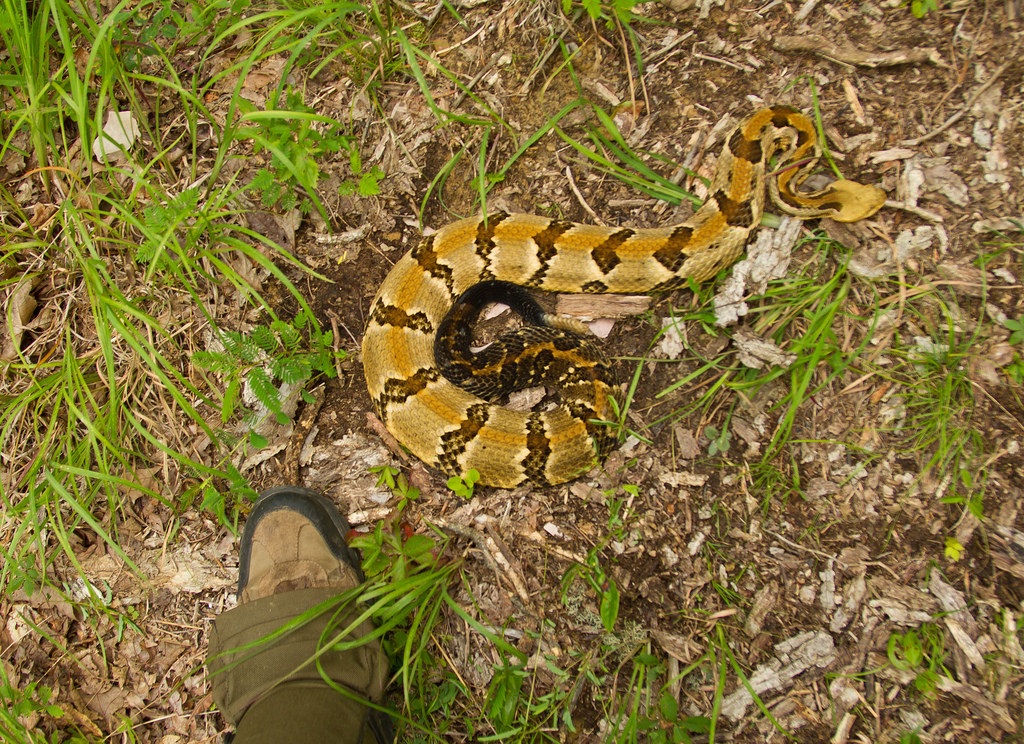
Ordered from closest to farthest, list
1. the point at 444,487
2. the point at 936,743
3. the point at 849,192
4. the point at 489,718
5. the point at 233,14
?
the point at 936,743 < the point at 489,718 < the point at 849,192 < the point at 444,487 < the point at 233,14

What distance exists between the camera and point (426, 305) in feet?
11.1

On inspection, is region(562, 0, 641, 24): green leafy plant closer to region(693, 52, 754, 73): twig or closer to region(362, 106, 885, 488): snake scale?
region(693, 52, 754, 73): twig

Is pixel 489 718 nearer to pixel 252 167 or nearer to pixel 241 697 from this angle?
pixel 241 697

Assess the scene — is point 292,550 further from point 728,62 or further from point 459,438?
point 728,62

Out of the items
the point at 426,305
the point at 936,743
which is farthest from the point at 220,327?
the point at 936,743

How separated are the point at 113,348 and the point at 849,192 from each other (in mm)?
3937

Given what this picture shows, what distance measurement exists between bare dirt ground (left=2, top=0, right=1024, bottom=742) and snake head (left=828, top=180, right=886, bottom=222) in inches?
4.3

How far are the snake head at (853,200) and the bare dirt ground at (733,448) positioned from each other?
0.36 feet

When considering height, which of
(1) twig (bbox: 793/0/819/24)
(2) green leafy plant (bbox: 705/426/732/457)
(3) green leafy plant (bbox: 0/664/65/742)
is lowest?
(3) green leafy plant (bbox: 0/664/65/742)

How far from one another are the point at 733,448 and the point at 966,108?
2120 millimetres

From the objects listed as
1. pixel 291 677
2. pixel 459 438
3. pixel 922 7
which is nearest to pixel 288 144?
pixel 459 438

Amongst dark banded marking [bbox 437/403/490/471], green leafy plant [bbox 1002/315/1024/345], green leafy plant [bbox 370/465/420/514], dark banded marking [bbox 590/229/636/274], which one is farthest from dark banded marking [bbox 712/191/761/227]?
green leafy plant [bbox 370/465/420/514]

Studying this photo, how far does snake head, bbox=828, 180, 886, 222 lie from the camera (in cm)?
305

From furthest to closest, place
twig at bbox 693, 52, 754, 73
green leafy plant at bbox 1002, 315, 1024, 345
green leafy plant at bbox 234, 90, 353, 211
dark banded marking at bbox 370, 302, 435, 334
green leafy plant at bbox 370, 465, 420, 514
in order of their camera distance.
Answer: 1. twig at bbox 693, 52, 754, 73
2. dark banded marking at bbox 370, 302, 435, 334
3. green leafy plant at bbox 370, 465, 420, 514
4. green leafy plant at bbox 234, 90, 353, 211
5. green leafy plant at bbox 1002, 315, 1024, 345
